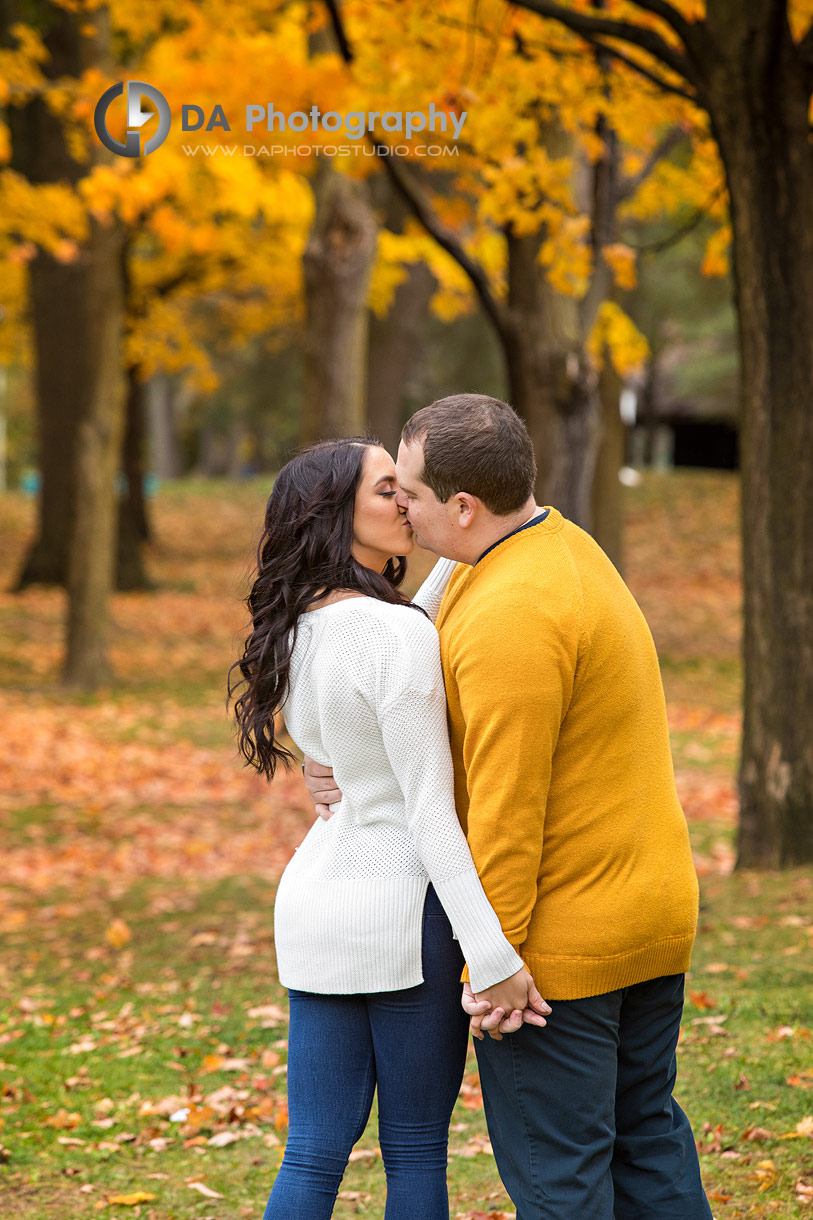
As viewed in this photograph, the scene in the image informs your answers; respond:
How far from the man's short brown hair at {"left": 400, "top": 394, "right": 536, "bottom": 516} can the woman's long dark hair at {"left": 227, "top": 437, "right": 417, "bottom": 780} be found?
24cm

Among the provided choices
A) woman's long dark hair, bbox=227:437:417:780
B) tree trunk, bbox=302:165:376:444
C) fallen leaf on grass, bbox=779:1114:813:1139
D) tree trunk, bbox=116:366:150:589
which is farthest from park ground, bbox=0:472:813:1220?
tree trunk, bbox=116:366:150:589

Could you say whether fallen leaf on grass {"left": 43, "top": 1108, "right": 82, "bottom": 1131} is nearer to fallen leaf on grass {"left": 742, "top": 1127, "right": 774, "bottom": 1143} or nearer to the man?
fallen leaf on grass {"left": 742, "top": 1127, "right": 774, "bottom": 1143}

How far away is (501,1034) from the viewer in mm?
2225

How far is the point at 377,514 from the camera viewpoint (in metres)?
2.48

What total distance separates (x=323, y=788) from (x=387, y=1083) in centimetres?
57

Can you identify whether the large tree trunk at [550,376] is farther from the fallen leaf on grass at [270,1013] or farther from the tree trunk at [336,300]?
the fallen leaf on grass at [270,1013]

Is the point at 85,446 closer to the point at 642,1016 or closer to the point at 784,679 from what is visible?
the point at 784,679

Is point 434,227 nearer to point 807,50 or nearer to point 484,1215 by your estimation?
point 807,50

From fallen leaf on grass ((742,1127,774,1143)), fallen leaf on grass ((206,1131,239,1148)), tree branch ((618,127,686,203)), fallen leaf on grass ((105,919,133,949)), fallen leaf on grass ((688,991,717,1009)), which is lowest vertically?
fallen leaf on grass ((105,919,133,949))

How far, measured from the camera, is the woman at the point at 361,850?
225 centimetres

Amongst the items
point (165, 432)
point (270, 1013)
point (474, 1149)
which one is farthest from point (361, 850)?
point (165, 432)

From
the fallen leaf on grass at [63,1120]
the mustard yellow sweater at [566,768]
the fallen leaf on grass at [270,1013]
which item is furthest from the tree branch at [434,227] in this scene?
the mustard yellow sweater at [566,768]

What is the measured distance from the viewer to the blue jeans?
2.35 metres

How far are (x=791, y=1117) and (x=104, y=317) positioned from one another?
1043 cm
